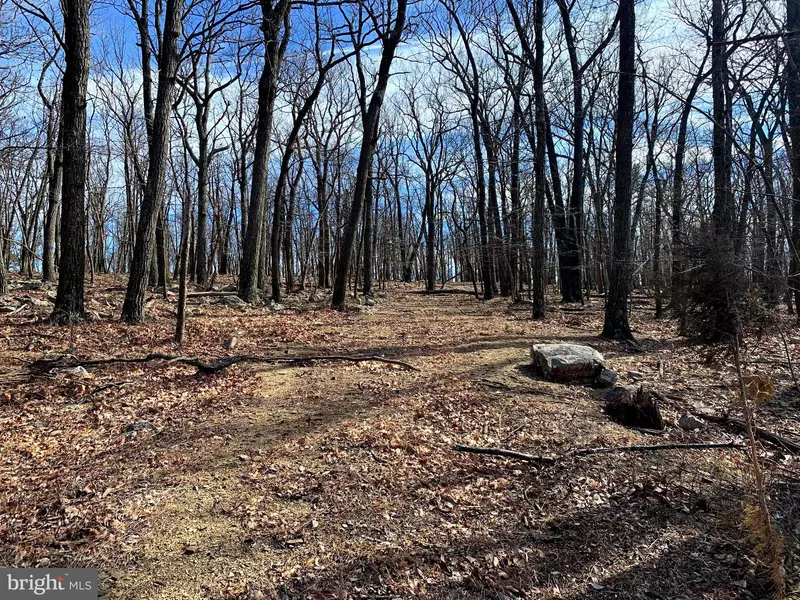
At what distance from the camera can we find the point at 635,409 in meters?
5.04

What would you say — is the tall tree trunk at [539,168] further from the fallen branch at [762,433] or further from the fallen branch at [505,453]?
the fallen branch at [505,453]

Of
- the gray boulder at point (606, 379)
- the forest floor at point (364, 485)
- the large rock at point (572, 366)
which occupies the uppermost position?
the large rock at point (572, 366)

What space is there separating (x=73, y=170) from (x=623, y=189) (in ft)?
36.0

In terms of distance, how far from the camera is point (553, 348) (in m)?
6.78

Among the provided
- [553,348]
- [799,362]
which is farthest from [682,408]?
[799,362]

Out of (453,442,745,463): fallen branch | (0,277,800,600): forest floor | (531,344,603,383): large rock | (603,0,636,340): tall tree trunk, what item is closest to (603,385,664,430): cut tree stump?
(0,277,800,600): forest floor

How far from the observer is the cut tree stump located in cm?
496

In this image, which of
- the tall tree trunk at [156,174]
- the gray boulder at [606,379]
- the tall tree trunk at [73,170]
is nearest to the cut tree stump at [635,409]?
the gray boulder at [606,379]

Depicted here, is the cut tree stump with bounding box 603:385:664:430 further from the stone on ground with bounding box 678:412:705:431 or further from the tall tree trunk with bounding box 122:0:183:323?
the tall tree trunk with bounding box 122:0:183:323

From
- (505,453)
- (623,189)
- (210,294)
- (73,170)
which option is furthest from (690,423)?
(210,294)

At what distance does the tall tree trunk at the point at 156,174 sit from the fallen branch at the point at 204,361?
2.93 meters

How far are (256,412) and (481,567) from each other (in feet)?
10.2

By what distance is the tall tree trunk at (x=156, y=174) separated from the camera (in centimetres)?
852

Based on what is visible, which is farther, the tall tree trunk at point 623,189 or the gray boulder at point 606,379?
the tall tree trunk at point 623,189
